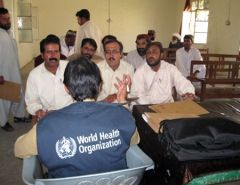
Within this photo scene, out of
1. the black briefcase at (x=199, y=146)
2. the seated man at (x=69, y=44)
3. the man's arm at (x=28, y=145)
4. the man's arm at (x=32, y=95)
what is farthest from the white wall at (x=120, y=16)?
the man's arm at (x=28, y=145)

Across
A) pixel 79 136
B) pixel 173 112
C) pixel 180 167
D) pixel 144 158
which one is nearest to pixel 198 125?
pixel 180 167

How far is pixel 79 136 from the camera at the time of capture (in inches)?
45.8

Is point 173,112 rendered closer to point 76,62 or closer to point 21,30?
point 76,62

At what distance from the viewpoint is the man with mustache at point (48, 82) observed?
2330 mm

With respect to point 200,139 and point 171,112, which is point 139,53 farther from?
point 200,139

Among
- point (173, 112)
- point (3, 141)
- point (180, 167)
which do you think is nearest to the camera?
point (180, 167)

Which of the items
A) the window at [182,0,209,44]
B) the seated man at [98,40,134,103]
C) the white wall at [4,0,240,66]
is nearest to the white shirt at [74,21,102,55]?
the seated man at [98,40,134,103]

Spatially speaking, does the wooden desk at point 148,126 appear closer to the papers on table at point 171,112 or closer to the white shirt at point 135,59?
the papers on table at point 171,112

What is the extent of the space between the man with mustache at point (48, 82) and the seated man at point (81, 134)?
1073 mm

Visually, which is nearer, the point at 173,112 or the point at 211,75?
the point at 173,112

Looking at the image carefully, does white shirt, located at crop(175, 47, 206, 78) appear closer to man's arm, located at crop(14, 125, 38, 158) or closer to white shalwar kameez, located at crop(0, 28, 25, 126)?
white shalwar kameez, located at crop(0, 28, 25, 126)

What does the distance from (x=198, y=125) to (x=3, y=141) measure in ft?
8.19

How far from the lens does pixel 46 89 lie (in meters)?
2.36

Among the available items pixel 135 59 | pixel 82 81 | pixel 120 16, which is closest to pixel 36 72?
pixel 82 81
